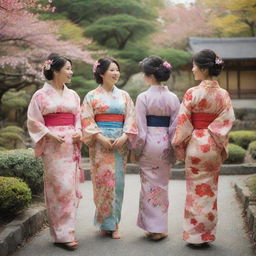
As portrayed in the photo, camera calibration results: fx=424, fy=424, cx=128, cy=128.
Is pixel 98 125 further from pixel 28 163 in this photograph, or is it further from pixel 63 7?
pixel 63 7

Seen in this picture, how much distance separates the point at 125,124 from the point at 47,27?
24.5ft

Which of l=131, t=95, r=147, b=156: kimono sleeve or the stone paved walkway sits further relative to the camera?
l=131, t=95, r=147, b=156: kimono sleeve

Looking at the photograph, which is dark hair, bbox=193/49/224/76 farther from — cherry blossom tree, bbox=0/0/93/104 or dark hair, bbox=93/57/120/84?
cherry blossom tree, bbox=0/0/93/104

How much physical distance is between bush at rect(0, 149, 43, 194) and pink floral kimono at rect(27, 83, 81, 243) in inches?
61.3

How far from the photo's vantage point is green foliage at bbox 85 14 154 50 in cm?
1706

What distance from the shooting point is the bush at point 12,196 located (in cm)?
506

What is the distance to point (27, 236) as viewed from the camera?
5.20m

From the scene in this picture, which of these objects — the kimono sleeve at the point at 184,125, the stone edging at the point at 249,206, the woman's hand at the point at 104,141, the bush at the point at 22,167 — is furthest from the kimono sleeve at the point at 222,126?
the bush at the point at 22,167

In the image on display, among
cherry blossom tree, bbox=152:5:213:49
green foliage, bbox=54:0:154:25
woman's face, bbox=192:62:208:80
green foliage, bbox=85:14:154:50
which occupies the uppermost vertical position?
cherry blossom tree, bbox=152:5:213:49

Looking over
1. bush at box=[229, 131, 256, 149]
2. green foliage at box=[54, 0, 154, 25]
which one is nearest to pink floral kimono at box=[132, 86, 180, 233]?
bush at box=[229, 131, 256, 149]

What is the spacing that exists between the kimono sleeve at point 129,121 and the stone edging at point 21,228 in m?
1.64

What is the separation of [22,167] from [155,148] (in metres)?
2.30

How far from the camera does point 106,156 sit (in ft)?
17.3

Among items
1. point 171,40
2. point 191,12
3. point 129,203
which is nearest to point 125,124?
point 129,203
